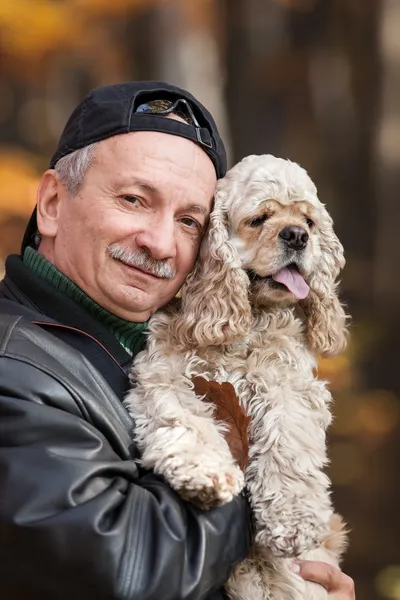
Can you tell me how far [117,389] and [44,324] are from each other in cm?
31

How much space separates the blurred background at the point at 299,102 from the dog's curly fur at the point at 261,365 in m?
2.83

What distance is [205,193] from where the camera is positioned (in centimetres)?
246

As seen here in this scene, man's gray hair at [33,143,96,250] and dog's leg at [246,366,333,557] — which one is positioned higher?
man's gray hair at [33,143,96,250]

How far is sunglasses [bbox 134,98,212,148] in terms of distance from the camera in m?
2.40

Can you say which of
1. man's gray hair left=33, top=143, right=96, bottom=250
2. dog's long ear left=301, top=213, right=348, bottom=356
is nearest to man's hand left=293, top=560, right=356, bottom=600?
dog's long ear left=301, top=213, right=348, bottom=356

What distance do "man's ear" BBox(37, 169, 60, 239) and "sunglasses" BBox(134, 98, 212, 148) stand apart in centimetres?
35

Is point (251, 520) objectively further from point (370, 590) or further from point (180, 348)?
point (370, 590)

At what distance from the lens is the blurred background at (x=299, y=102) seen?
5.17 metres

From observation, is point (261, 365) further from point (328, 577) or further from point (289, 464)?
point (328, 577)

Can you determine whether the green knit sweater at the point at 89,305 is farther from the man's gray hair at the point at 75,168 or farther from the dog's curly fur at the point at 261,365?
the man's gray hair at the point at 75,168

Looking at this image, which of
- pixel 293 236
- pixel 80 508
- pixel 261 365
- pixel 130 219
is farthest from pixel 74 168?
pixel 80 508

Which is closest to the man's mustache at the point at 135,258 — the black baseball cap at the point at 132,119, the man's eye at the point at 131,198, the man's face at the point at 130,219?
the man's face at the point at 130,219

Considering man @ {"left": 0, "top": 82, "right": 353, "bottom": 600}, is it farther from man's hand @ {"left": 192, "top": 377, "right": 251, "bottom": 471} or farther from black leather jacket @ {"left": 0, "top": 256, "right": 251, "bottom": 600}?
man's hand @ {"left": 192, "top": 377, "right": 251, "bottom": 471}

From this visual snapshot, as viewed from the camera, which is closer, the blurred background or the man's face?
the man's face
